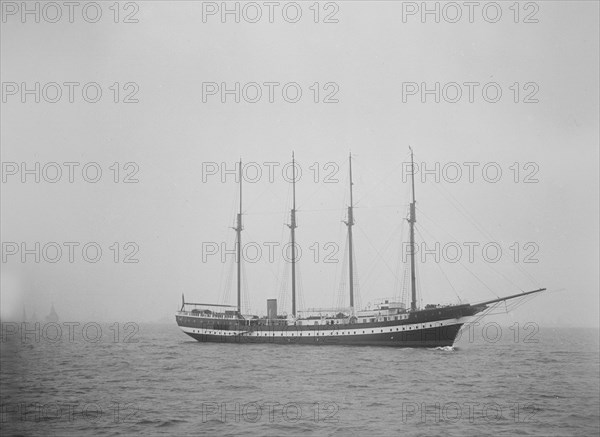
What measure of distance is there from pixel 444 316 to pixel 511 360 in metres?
5.87

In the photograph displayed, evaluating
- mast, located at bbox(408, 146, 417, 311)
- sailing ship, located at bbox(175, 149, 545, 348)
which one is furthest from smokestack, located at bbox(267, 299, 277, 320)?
mast, located at bbox(408, 146, 417, 311)

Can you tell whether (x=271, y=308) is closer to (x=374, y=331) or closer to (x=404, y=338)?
(x=374, y=331)

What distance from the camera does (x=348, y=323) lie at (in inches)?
1905

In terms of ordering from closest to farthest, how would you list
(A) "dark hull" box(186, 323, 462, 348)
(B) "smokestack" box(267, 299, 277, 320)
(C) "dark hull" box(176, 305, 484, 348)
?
(C) "dark hull" box(176, 305, 484, 348) < (A) "dark hull" box(186, 323, 462, 348) < (B) "smokestack" box(267, 299, 277, 320)

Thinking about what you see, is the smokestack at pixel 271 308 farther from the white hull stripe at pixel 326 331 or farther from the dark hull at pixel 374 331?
the white hull stripe at pixel 326 331

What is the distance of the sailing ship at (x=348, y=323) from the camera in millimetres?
45594

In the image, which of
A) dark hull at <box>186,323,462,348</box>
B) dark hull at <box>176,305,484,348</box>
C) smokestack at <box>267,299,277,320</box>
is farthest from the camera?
Answer: smokestack at <box>267,299,277,320</box>

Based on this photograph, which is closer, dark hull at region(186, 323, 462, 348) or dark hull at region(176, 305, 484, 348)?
dark hull at region(176, 305, 484, 348)

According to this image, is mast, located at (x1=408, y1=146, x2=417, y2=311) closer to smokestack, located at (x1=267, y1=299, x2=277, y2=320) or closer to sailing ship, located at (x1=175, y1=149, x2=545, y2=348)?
sailing ship, located at (x1=175, y1=149, x2=545, y2=348)

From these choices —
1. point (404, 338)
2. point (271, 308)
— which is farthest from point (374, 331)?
point (271, 308)

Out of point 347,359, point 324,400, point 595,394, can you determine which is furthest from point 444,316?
point 324,400

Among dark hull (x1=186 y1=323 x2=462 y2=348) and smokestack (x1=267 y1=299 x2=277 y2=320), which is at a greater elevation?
smokestack (x1=267 y1=299 x2=277 y2=320)

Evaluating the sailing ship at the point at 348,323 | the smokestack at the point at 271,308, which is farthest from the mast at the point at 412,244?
the smokestack at the point at 271,308

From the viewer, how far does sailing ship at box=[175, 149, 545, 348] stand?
45.6 m
